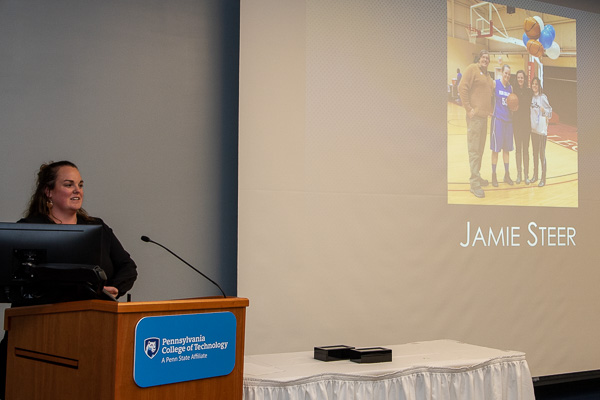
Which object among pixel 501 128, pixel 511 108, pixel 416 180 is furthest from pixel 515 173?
pixel 416 180

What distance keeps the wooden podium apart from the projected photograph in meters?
2.82

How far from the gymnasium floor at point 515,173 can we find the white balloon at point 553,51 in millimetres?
515

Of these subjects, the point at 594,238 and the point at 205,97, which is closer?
the point at 205,97

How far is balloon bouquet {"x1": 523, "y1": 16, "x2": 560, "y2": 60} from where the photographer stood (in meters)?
4.70

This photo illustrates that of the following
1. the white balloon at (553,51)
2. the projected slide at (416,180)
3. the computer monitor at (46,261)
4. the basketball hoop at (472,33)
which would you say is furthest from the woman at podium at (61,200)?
the white balloon at (553,51)

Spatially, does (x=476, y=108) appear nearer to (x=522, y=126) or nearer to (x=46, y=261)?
(x=522, y=126)

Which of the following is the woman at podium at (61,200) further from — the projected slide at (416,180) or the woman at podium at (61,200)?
the projected slide at (416,180)

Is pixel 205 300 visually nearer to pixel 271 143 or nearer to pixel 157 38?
pixel 271 143

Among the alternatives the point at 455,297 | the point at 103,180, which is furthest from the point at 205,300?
the point at 455,297

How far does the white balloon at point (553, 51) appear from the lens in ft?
15.7

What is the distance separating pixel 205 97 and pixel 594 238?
310 centimetres

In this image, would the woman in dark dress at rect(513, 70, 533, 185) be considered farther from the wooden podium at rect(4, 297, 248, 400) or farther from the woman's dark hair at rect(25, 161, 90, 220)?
the wooden podium at rect(4, 297, 248, 400)

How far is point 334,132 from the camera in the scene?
12.9 feet

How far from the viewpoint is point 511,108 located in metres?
4.56
